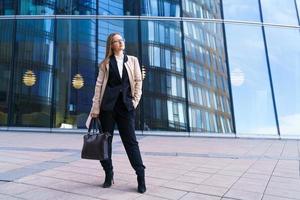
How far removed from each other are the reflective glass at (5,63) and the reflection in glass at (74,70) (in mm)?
1900

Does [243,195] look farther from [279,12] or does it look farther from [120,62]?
[279,12]

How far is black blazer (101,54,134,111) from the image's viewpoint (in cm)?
372

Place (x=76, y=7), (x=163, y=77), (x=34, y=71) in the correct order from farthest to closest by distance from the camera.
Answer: (x=76, y=7)
(x=34, y=71)
(x=163, y=77)

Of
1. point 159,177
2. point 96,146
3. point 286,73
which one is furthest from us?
point 286,73

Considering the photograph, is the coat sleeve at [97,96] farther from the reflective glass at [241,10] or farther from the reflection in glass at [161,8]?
the reflective glass at [241,10]

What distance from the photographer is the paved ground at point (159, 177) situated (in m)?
3.75

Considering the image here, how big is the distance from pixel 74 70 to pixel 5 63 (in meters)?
2.80

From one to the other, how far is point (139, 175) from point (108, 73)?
1.22 meters

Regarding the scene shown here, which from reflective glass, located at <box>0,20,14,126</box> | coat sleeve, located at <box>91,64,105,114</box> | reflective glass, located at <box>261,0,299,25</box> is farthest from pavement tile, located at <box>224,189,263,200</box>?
reflective glass, located at <box>261,0,299,25</box>

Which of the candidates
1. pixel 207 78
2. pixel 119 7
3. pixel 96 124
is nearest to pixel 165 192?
pixel 96 124

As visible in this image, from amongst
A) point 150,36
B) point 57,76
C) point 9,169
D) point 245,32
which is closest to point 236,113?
point 245,32

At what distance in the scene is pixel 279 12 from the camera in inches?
522

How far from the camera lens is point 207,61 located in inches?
489

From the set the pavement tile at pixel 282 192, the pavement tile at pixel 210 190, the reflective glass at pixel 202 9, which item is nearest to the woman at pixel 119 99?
the pavement tile at pixel 210 190
